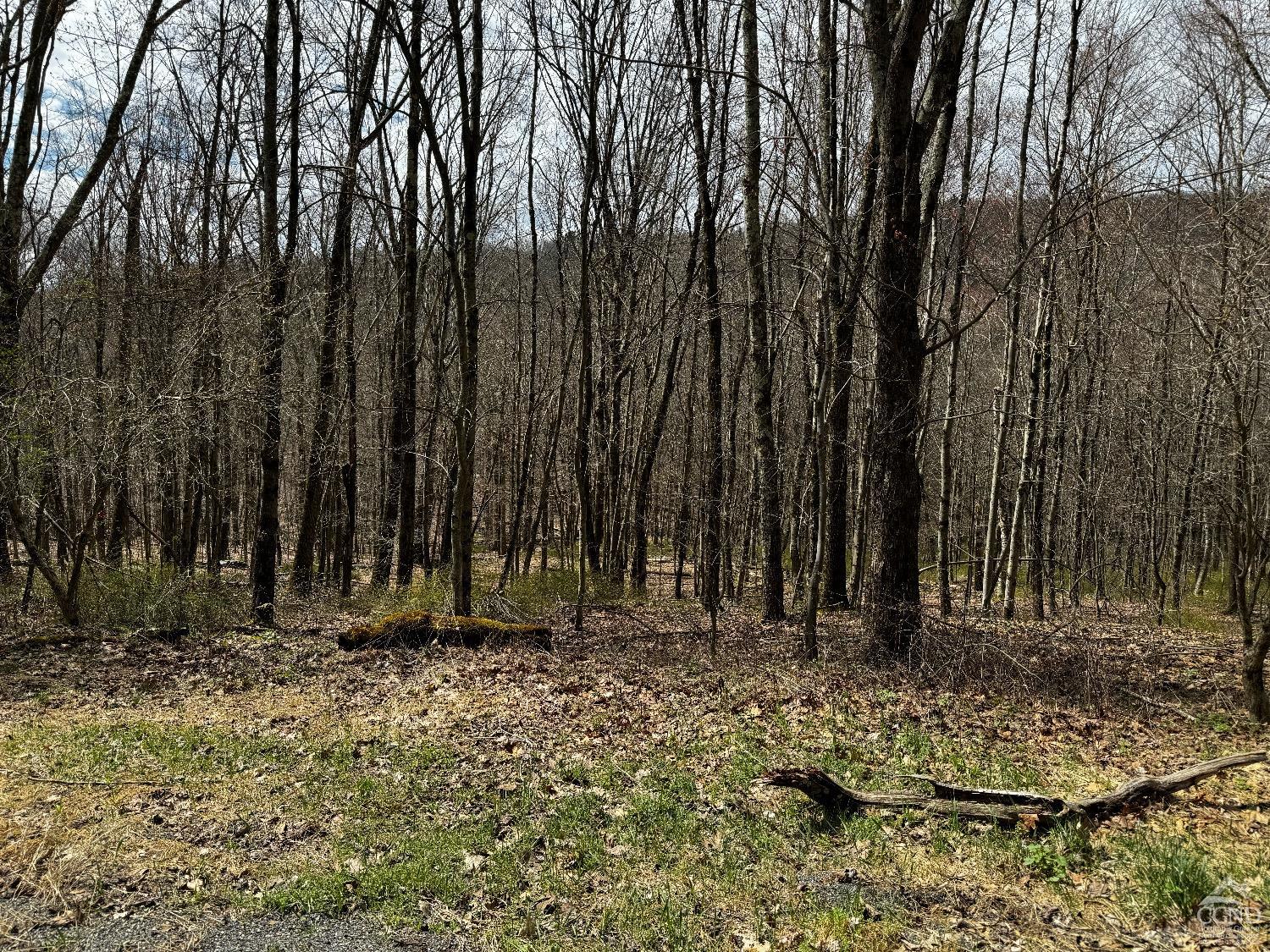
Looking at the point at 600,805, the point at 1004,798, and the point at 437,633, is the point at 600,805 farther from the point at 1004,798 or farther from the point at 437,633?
the point at 437,633

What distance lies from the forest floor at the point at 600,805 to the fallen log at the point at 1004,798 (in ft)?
0.33

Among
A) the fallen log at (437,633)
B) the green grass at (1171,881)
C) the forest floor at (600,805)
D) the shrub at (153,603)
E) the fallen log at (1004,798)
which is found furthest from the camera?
the shrub at (153,603)

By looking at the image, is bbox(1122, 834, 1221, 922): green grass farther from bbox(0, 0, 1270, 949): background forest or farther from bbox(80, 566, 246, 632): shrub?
bbox(80, 566, 246, 632): shrub

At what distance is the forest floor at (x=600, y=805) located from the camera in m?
3.98

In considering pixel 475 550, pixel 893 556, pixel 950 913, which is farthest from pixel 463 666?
pixel 475 550

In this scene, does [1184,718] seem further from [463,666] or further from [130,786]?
[130,786]

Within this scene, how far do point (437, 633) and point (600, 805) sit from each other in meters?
5.33

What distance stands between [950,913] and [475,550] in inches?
1150

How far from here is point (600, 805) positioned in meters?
5.35

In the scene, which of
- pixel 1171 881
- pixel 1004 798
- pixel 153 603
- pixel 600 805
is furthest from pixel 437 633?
pixel 1171 881

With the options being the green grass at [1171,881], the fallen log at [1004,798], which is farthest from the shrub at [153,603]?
the green grass at [1171,881]

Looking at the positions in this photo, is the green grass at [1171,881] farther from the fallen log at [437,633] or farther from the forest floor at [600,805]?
the fallen log at [437,633]

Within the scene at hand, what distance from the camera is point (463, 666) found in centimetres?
896

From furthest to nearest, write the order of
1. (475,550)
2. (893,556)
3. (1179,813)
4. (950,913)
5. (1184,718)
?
(475,550) < (893,556) < (1184,718) < (1179,813) < (950,913)
